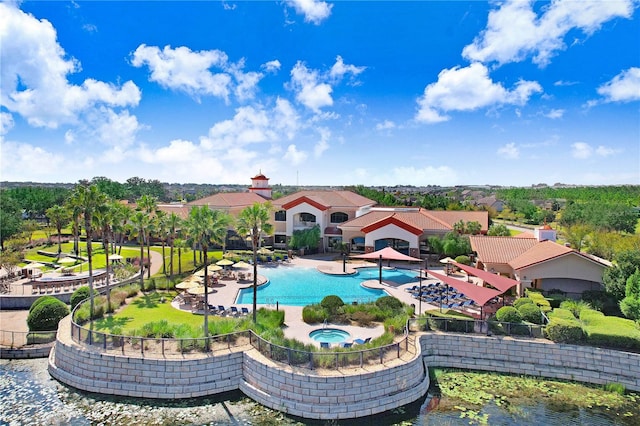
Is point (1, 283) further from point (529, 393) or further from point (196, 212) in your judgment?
point (529, 393)

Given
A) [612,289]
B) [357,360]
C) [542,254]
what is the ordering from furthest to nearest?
[542,254]
[612,289]
[357,360]

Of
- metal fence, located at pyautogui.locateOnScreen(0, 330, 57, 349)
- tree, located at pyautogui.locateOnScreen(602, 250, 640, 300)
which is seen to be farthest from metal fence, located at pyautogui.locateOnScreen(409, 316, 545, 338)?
metal fence, located at pyautogui.locateOnScreen(0, 330, 57, 349)

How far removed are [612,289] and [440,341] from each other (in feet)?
40.9

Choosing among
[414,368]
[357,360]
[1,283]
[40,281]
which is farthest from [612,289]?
[1,283]

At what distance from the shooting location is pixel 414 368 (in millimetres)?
19234

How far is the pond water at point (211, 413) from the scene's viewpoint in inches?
672

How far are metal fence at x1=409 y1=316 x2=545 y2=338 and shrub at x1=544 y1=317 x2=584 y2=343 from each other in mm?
635

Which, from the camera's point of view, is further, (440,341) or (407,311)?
(407,311)

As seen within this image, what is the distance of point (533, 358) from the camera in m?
21.3

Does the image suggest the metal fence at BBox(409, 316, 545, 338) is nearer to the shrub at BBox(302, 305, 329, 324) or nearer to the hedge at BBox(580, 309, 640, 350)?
the hedge at BBox(580, 309, 640, 350)

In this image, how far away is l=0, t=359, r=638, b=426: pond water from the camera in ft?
56.0

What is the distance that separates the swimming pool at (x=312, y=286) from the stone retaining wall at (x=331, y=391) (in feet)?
34.6

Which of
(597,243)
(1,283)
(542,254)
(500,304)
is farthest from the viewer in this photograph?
(597,243)

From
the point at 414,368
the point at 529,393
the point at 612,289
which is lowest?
the point at 529,393
